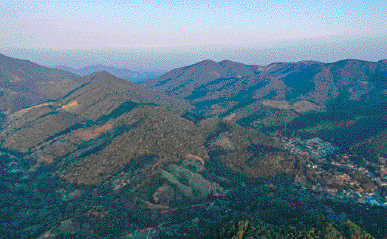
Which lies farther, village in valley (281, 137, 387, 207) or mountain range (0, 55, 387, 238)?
village in valley (281, 137, 387, 207)

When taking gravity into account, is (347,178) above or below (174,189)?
below

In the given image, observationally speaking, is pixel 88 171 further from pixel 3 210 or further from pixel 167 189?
pixel 167 189

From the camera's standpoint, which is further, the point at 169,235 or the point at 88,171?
the point at 88,171

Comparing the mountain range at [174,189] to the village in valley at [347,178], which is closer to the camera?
the mountain range at [174,189]

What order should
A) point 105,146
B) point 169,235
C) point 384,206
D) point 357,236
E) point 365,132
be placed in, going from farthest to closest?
1. point 365,132
2. point 105,146
3. point 384,206
4. point 169,235
5. point 357,236

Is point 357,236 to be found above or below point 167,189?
above

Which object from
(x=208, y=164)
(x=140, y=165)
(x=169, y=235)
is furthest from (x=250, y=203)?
(x=140, y=165)

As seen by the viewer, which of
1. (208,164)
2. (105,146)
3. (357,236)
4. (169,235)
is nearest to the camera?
(357,236)

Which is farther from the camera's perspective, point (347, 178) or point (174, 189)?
point (347, 178)
